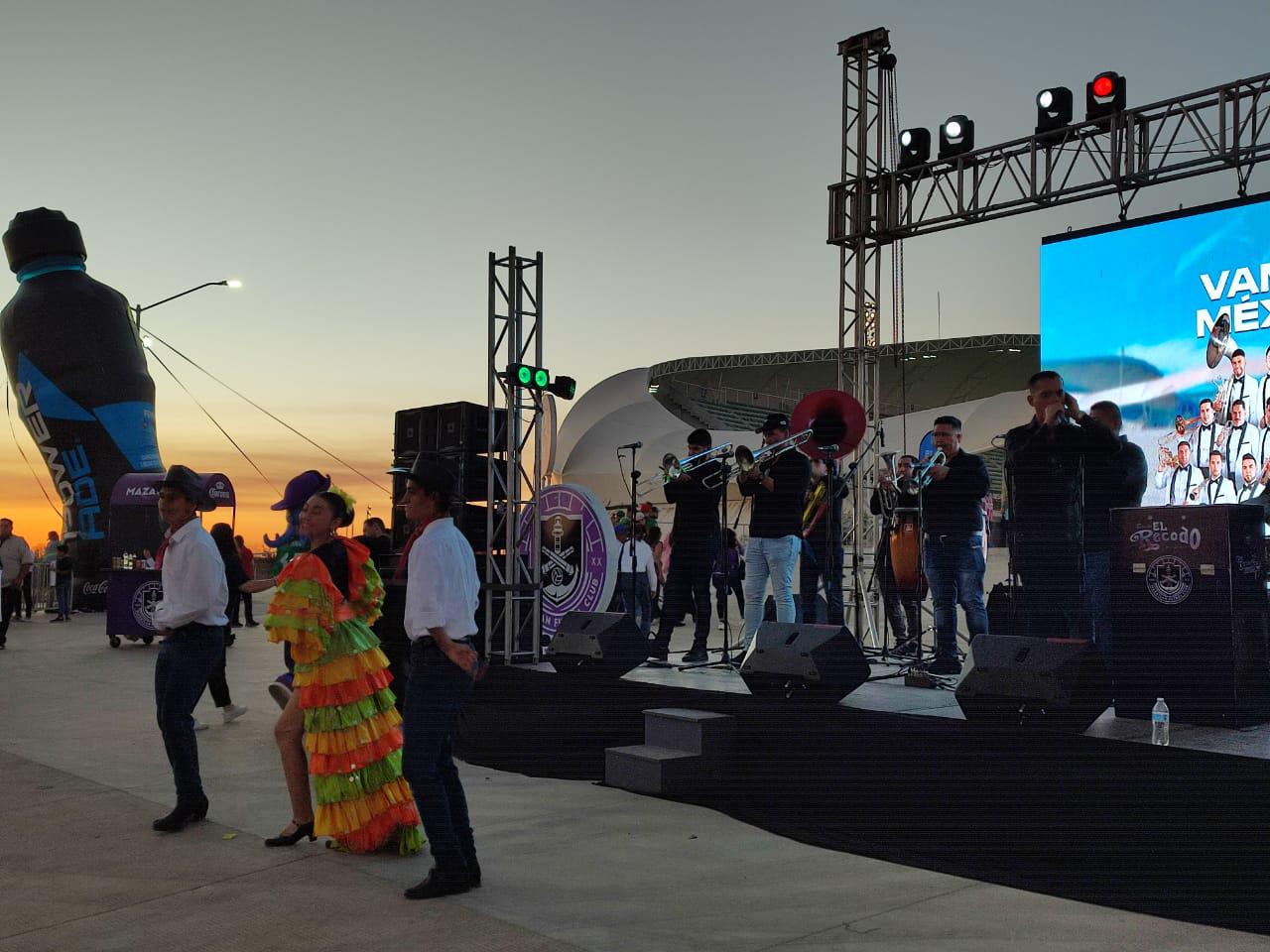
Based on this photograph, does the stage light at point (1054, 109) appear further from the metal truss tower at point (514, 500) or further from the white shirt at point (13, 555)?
the white shirt at point (13, 555)

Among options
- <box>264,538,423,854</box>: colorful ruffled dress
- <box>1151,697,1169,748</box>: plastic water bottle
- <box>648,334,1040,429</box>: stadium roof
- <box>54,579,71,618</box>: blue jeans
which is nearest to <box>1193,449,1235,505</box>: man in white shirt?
<box>1151,697,1169,748</box>: plastic water bottle

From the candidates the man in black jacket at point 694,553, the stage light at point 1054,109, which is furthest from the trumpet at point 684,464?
the stage light at point 1054,109

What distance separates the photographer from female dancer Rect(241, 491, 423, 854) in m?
4.64

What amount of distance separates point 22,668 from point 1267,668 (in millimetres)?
11509

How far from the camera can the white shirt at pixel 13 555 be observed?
1605 cm

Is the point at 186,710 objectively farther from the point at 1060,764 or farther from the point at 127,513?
the point at 127,513

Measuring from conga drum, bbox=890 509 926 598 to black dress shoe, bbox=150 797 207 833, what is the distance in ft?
19.8

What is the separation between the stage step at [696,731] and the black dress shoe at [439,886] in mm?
1901

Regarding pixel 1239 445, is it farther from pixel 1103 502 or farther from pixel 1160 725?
pixel 1160 725

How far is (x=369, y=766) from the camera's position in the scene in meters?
4.78

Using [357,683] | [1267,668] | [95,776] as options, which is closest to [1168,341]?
[1267,668]

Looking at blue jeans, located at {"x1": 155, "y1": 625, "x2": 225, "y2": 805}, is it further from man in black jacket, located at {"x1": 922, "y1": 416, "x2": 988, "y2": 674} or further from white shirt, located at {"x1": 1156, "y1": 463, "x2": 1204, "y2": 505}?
white shirt, located at {"x1": 1156, "y1": 463, "x2": 1204, "y2": 505}

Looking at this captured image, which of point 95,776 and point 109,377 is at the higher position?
point 109,377

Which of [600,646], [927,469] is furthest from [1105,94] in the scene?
[600,646]
